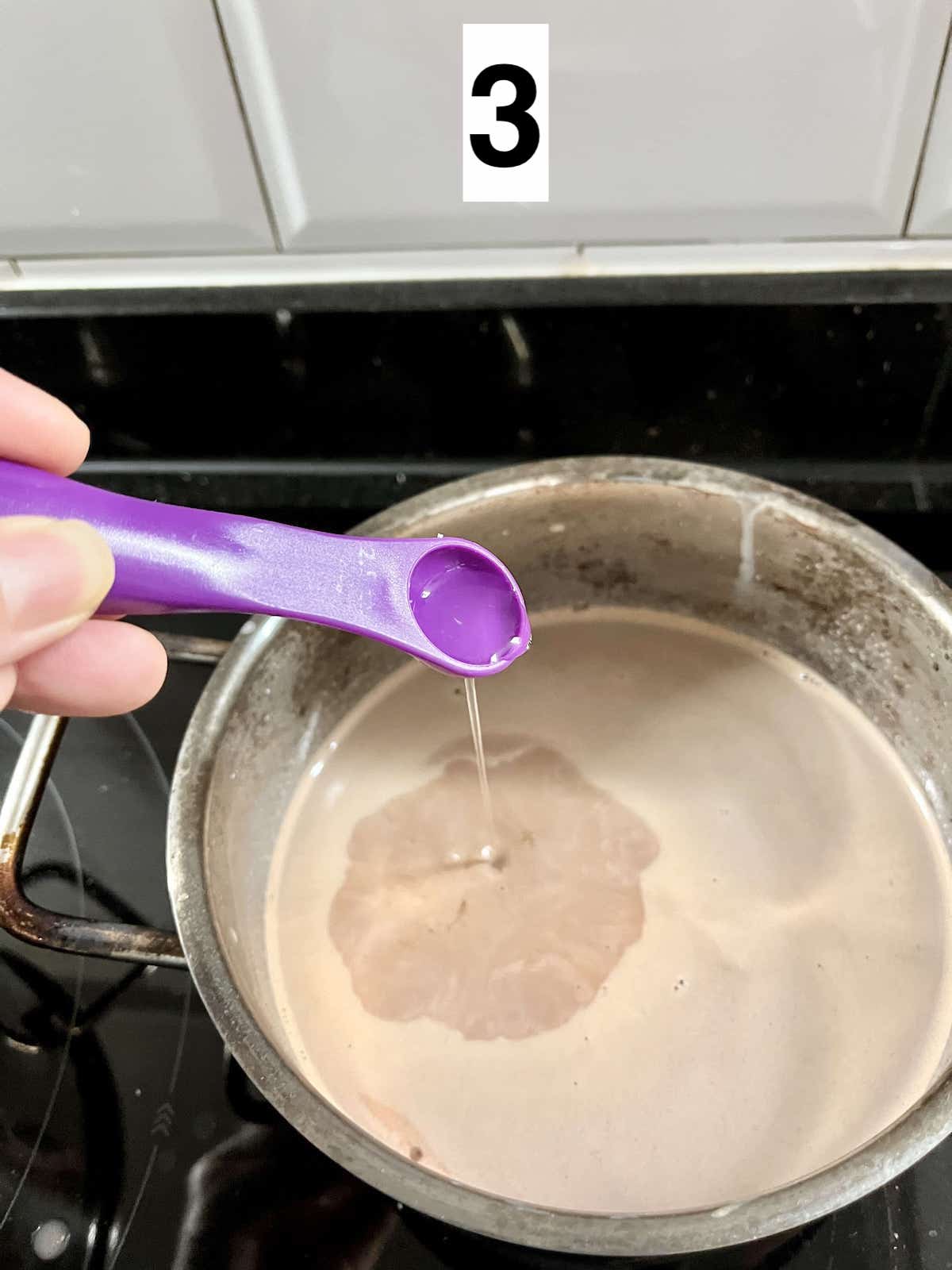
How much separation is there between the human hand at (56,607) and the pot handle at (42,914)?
0.12 feet

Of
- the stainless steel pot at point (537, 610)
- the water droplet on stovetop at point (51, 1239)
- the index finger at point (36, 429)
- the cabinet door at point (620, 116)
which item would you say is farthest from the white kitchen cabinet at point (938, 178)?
the water droplet on stovetop at point (51, 1239)

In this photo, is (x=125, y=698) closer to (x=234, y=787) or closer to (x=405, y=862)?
(x=234, y=787)

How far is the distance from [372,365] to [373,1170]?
39 cm

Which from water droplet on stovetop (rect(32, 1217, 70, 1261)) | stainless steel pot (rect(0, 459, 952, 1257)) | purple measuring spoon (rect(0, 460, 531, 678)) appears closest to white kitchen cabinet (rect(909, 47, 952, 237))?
stainless steel pot (rect(0, 459, 952, 1257))

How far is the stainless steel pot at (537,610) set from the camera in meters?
0.32

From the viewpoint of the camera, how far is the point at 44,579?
0.31 metres

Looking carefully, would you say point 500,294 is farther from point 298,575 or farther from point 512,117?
point 298,575

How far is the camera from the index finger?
402 millimetres

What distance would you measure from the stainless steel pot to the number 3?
144 mm

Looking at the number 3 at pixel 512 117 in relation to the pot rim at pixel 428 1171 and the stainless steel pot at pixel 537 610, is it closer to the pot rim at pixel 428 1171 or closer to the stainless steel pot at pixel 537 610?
the stainless steel pot at pixel 537 610

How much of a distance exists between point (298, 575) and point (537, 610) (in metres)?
0.26

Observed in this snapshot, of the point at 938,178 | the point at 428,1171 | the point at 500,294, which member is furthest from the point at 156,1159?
the point at 938,178

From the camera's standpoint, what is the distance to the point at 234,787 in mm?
469

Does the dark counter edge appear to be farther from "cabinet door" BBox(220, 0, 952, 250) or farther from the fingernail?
the fingernail
